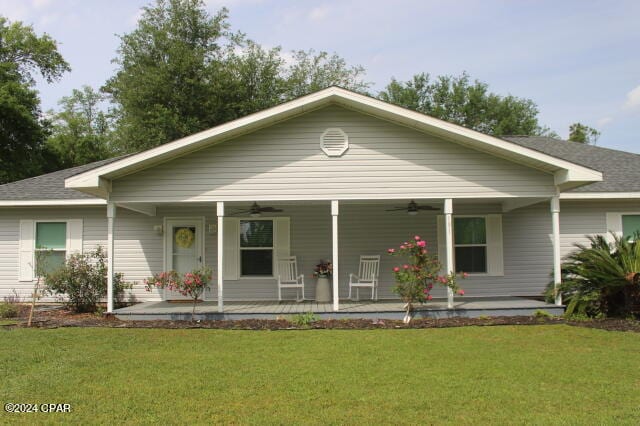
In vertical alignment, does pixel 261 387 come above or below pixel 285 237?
below

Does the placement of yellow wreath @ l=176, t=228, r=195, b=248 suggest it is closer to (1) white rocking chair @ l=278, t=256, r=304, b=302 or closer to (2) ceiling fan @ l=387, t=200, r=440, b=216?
(1) white rocking chair @ l=278, t=256, r=304, b=302

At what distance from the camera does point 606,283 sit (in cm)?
887

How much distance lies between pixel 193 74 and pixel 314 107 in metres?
17.8

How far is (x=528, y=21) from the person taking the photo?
12.7m

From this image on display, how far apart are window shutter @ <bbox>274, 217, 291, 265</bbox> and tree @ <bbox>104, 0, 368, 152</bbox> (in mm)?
13707

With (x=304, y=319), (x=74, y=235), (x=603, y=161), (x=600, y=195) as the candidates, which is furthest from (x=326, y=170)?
(x=603, y=161)

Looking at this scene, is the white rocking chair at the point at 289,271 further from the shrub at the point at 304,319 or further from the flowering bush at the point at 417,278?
the flowering bush at the point at 417,278

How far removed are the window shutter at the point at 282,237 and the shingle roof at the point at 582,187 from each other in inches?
141

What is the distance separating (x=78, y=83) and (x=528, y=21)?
36.0 metres

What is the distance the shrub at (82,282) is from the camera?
34.3ft

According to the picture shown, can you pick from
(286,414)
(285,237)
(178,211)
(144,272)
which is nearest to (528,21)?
(285,237)

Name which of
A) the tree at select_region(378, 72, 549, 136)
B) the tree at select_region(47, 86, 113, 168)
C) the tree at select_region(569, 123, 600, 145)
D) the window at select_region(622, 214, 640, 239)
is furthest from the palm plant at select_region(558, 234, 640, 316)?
the tree at select_region(569, 123, 600, 145)

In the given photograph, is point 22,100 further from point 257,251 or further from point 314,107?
point 314,107

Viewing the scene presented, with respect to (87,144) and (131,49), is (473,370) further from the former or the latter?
(87,144)
